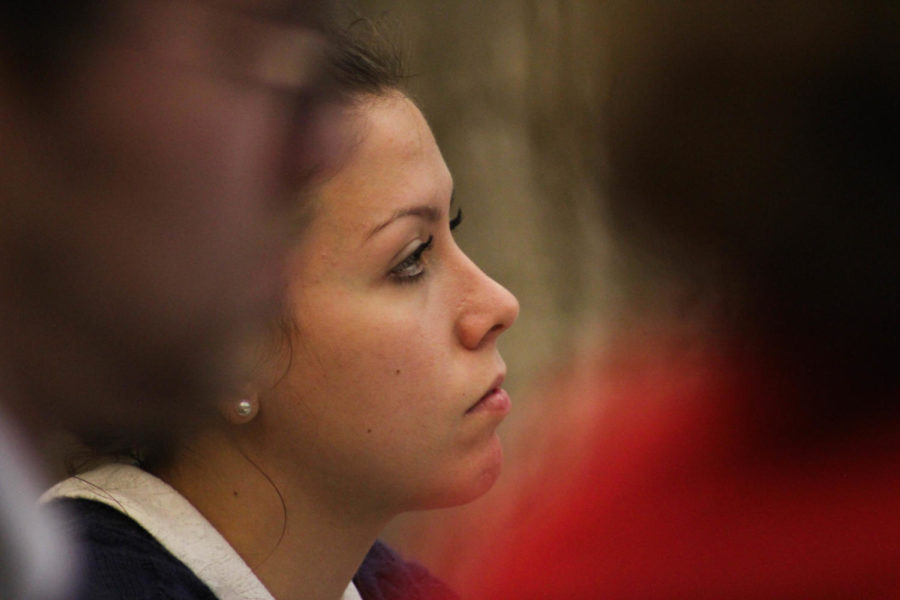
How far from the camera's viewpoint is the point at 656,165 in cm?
38

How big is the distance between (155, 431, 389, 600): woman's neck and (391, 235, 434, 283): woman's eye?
8 centimetres

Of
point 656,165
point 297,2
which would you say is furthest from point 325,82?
point 656,165

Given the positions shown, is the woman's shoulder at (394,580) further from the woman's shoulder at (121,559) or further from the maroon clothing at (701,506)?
the woman's shoulder at (121,559)

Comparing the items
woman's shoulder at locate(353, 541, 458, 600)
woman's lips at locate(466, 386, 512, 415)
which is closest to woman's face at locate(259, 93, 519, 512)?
woman's lips at locate(466, 386, 512, 415)

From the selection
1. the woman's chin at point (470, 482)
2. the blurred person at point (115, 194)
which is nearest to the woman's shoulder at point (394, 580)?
the woman's chin at point (470, 482)

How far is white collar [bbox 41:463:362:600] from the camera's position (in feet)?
1.07

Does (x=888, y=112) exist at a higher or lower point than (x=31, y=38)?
higher

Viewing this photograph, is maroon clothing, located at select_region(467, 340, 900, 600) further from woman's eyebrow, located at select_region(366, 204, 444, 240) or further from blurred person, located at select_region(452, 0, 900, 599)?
woman's eyebrow, located at select_region(366, 204, 444, 240)

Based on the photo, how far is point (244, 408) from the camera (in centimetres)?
32

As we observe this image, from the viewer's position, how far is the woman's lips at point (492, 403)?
0.35 meters

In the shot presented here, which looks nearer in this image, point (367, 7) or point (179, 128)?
point (179, 128)

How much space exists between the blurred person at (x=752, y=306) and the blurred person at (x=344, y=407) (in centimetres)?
8

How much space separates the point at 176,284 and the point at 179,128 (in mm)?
34

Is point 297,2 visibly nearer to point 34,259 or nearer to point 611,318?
point 34,259
